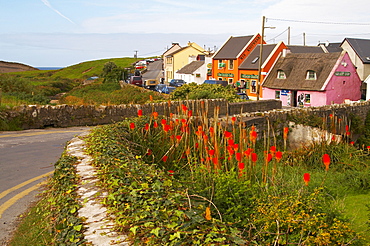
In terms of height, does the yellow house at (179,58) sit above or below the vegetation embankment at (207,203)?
above

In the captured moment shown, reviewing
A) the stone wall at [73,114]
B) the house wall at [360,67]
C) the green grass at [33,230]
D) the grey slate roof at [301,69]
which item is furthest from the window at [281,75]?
the green grass at [33,230]

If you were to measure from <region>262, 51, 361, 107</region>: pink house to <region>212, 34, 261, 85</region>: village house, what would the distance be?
25.8 feet

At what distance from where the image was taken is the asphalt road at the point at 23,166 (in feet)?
20.9

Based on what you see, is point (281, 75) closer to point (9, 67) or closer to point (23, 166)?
point (23, 166)

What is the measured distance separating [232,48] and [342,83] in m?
17.8

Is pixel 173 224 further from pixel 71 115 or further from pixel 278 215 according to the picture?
pixel 71 115

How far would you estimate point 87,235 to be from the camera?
11.7ft

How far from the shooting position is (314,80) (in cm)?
3988

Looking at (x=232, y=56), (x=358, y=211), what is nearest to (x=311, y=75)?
(x=232, y=56)

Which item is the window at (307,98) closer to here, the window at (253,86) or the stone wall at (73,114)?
the window at (253,86)

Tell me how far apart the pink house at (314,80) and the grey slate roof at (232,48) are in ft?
29.0

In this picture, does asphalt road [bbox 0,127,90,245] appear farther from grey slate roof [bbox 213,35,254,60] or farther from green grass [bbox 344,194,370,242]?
grey slate roof [bbox 213,35,254,60]

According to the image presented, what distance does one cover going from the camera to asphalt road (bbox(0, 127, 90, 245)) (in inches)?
251

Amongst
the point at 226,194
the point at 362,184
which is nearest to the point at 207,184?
the point at 226,194
